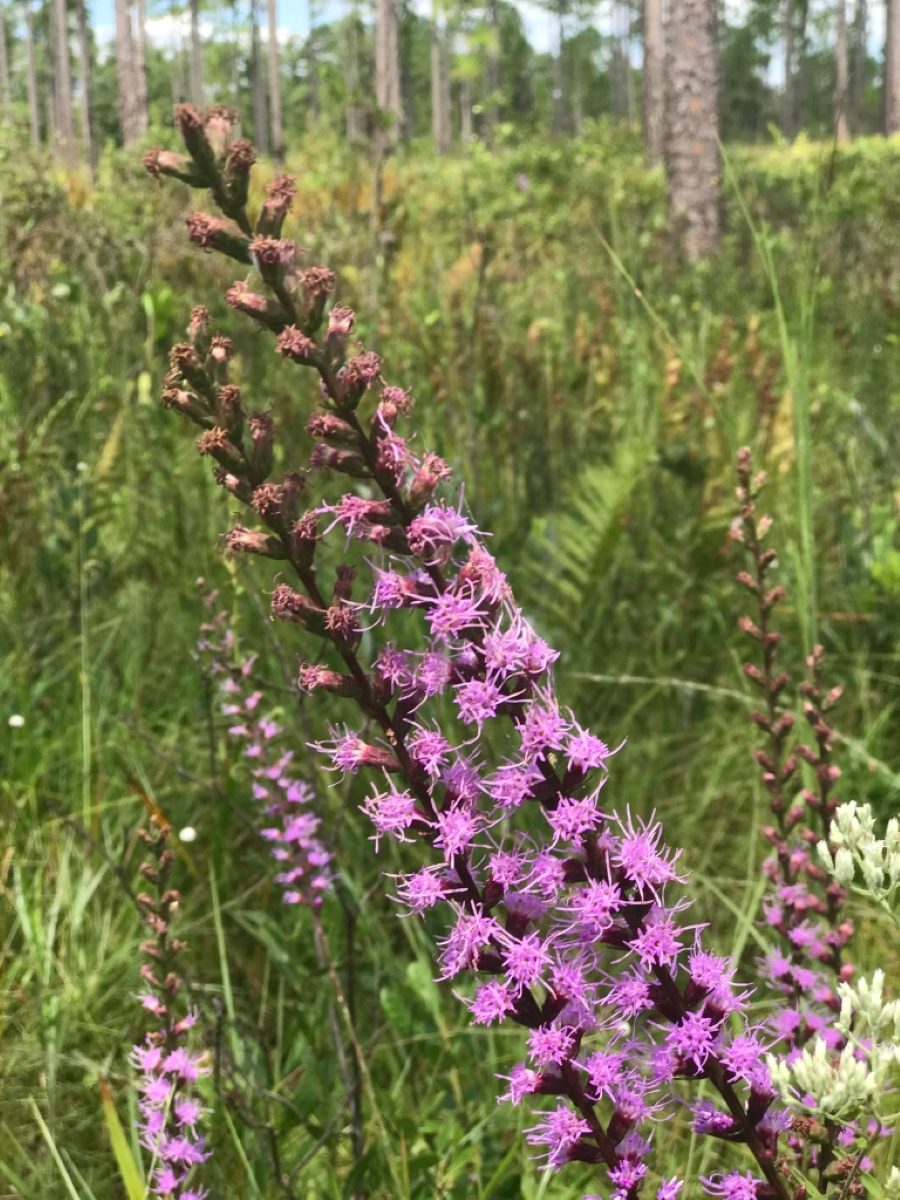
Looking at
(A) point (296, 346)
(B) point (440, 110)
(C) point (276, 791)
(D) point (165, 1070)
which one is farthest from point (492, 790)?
(B) point (440, 110)

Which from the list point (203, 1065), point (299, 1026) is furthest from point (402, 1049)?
point (203, 1065)

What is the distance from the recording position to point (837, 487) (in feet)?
13.7

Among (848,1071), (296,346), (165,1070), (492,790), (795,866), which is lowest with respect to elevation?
(165,1070)

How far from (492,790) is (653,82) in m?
21.3

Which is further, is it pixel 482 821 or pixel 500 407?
pixel 500 407

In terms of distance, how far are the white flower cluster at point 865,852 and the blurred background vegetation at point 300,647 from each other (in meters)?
0.62

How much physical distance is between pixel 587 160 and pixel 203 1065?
15350 millimetres

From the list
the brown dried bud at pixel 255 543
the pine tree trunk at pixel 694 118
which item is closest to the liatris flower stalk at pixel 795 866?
the brown dried bud at pixel 255 543

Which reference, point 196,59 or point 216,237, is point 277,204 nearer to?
point 216,237

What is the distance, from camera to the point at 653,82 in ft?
64.3

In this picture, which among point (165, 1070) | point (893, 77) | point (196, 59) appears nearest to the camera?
point (165, 1070)

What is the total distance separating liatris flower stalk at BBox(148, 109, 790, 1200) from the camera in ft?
2.93

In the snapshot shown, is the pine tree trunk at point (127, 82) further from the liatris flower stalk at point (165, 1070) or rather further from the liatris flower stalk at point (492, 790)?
the liatris flower stalk at point (492, 790)

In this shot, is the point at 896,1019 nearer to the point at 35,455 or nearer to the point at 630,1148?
the point at 630,1148
